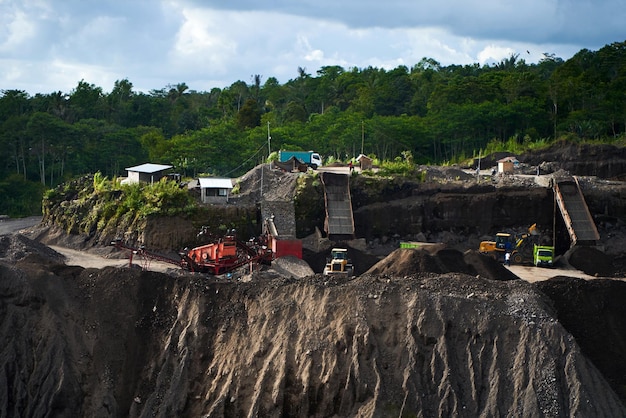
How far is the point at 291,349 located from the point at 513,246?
21644mm

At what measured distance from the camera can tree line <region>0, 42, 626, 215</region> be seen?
71.9 metres

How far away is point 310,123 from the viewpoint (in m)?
78.2

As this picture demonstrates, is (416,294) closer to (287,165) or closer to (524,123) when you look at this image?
(287,165)

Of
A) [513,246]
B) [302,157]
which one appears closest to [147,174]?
[302,157]

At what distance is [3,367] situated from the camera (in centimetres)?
3312

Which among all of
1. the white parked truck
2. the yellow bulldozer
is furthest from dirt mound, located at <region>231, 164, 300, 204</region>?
the yellow bulldozer

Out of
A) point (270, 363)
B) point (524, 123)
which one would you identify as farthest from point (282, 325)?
point (524, 123)

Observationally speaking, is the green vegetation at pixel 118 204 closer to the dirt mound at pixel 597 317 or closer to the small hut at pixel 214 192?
the small hut at pixel 214 192

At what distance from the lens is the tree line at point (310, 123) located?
2832 inches

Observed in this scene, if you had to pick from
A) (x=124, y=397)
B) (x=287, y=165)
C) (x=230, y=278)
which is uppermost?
(x=287, y=165)

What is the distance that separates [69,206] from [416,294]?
82.0ft

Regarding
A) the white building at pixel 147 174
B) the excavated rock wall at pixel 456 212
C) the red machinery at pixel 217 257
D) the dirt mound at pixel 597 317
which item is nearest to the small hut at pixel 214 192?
the white building at pixel 147 174

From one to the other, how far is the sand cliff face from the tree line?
2863 cm

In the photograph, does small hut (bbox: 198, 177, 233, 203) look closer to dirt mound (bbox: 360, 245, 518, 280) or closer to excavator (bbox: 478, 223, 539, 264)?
dirt mound (bbox: 360, 245, 518, 280)
